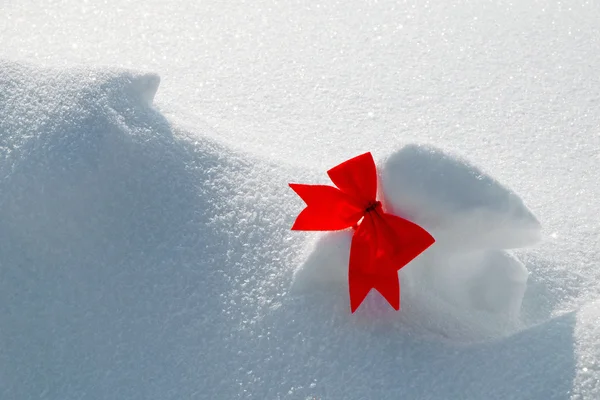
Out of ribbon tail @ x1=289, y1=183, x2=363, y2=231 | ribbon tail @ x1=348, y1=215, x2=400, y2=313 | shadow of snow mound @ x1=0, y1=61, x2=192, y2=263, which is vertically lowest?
ribbon tail @ x1=348, y1=215, x2=400, y2=313

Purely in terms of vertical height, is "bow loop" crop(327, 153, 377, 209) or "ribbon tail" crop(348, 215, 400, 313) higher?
"bow loop" crop(327, 153, 377, 209)

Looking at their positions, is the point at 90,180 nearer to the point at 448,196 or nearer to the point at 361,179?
the point at 361,179

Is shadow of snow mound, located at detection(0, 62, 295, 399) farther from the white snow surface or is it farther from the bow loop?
the bow loop

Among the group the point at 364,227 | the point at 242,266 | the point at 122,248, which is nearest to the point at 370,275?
the point at 364,227

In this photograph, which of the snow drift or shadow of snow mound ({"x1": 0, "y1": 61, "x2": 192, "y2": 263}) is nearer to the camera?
the snow drift

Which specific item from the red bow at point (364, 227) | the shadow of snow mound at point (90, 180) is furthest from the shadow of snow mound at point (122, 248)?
the red bow at point (364, 227)

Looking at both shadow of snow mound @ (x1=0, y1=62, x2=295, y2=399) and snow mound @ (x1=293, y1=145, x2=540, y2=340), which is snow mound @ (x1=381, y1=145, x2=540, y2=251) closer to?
snow mound @ (x1=293, y1=145, x2=540, y2=340)

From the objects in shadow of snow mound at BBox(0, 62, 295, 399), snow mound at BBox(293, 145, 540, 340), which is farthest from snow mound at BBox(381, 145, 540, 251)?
shadow of snow mound at BBox(0, 62, 295, 399)
